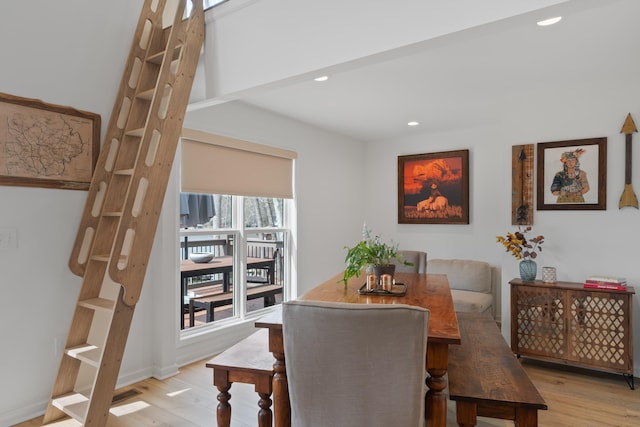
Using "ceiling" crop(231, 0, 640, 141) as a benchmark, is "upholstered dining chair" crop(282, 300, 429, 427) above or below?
below

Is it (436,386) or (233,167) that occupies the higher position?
(233,167)

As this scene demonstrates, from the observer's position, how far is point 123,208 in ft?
7.46

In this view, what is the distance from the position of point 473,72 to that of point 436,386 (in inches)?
96.5

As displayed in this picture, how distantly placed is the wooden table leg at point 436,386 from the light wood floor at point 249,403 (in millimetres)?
888

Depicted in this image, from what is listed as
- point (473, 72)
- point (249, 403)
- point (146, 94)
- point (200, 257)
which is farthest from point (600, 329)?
point (146, 94)

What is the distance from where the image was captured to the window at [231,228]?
11.5 ft

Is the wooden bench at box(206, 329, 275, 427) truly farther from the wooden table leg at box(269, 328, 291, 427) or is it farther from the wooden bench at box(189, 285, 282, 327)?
the wooden bench at box(189, 285, 282, 327)

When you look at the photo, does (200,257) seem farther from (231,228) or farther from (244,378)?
(244,378)

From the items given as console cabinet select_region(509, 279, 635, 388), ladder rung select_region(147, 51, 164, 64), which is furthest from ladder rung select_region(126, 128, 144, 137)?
console cabinet select_region(509, 279, 635, 388)

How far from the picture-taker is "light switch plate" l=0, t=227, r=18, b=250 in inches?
90.0

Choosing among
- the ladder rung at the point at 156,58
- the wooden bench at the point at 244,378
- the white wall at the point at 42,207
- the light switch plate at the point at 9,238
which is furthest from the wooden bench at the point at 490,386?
the ladder rung at the point at 156,58

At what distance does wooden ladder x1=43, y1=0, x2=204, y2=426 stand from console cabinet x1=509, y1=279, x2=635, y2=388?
2.98 meters

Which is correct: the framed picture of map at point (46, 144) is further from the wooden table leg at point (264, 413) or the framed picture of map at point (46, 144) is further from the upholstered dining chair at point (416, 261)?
the upholstered dining chair at point (416, 261)

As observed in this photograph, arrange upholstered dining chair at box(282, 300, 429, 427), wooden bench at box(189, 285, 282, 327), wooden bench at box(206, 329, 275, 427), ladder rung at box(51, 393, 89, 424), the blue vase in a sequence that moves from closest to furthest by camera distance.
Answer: upholstered dining chair at box(282, 300, 429, 427) < wooden bench at box(206, 329, 275, 427) < ladder rung at box(51, 393, 89, 424) < the blue vase < wooden bench at box(189, 285, 282, 327)
